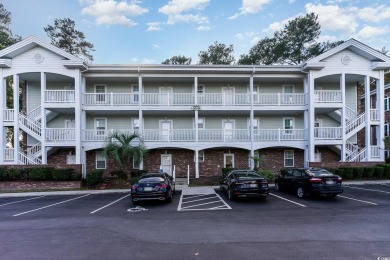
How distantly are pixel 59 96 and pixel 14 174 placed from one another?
6.48m

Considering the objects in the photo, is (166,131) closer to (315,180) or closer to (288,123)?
(288,123)

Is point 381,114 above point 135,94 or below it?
below

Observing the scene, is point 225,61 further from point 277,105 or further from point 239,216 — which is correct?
point 239,216

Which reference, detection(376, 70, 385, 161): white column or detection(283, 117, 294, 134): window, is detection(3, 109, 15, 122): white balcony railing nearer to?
detection(283, 117, 294, 134): window

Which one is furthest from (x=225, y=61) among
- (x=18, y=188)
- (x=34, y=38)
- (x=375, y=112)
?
(x=18, y=188)

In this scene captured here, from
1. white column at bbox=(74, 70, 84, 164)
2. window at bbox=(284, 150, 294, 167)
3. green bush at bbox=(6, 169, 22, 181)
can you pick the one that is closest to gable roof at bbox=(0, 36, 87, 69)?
white column at bbox=(74, 70, 84, 164)

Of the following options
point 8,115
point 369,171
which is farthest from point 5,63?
point 369,171

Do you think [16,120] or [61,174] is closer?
[61,174]

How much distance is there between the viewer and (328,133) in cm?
1950

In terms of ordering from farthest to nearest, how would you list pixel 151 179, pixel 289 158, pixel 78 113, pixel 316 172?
pixel 289 158 → pixel 78 113 → pixel 316 172 → pixel 151 179

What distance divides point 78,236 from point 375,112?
76.7ft

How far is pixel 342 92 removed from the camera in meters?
19.3

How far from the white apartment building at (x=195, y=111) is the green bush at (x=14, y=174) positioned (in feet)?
4.51

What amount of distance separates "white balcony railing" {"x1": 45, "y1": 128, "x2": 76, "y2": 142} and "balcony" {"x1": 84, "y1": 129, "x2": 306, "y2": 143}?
106 cm
